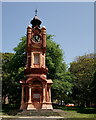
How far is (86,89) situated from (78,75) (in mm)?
3508

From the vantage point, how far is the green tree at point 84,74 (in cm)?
3647

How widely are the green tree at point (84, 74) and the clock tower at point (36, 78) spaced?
637 inches

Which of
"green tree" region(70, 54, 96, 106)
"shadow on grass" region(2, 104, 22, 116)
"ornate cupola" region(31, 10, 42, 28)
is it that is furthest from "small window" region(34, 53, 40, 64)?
"green tree" region(70, 54, 96, 106)

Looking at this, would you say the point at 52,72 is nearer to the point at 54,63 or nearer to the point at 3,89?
the point at 54,63

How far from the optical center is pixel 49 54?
Answer: 103 ft

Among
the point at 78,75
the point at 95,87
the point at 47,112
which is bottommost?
the point at 47,112

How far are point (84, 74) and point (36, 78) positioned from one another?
58.5 feet

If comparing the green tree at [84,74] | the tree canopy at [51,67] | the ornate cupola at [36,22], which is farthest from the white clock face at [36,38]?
the green tree at [84,74]

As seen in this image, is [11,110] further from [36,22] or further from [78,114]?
[36,22]

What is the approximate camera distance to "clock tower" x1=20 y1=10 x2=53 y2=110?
814 inches

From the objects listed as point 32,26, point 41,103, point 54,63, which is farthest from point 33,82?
point 54,63

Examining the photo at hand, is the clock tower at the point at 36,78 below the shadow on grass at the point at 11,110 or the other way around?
the other way around

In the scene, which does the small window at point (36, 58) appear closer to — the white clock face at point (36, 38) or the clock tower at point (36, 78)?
the clock tower at point (36, 78)

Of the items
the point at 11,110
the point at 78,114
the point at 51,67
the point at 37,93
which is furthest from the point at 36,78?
the point at 51,67
